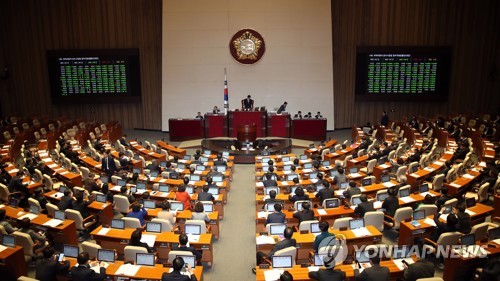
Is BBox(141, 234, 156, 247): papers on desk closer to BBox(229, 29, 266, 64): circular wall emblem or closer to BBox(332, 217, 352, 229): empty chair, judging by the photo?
BBox(332, 217, 352, 229): empty chair

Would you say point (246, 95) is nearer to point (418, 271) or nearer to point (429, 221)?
point (429, 221)

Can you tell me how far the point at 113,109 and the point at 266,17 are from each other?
10.6 metres

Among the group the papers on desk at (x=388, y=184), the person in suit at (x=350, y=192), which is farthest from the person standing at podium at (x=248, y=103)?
the person in suit at (x=350, y=192)

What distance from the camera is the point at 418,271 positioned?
677 cm

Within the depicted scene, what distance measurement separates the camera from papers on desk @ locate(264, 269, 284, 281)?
7.08 meters

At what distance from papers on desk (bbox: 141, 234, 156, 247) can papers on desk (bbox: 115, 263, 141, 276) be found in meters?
0.84

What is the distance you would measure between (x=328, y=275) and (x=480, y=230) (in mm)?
3958

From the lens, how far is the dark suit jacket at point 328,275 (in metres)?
6.51

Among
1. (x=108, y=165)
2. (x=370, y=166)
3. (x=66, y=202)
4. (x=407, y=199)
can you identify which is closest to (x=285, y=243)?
(x=407, y=199)

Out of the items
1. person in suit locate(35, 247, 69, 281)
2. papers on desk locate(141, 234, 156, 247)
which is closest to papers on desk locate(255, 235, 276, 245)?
papers on desk locate(141, 234, 156, 247)

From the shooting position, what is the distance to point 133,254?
7652mm

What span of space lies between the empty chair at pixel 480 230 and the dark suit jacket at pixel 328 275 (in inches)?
140

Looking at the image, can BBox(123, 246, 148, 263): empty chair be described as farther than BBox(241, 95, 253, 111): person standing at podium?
No

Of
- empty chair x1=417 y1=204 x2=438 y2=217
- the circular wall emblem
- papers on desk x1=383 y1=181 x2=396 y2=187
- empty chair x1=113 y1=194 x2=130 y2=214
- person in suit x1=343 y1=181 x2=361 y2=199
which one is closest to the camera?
empty chair x1=417 y1=204 x2=438 y2=217
